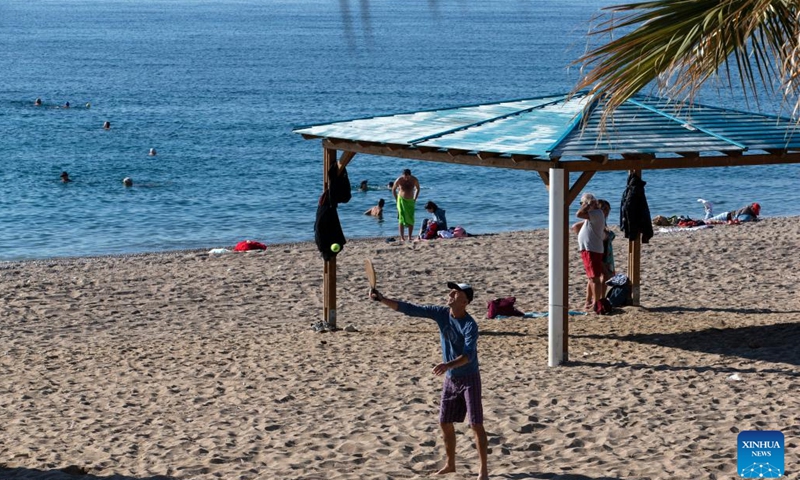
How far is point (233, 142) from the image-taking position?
4506 centimetres

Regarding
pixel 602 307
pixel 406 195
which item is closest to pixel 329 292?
pixel 602 307

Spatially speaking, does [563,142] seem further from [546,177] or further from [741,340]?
[741,340]

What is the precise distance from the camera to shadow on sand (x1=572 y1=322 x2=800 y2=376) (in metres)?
10.8

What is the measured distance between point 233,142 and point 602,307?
33551 mm

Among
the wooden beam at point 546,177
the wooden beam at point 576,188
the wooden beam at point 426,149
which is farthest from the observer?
the wooden beam at point 426,149

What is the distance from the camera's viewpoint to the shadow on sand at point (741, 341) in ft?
35.3

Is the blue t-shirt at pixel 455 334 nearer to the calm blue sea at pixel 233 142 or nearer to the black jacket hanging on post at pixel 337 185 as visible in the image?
the calm blue sea at pixel 233 142

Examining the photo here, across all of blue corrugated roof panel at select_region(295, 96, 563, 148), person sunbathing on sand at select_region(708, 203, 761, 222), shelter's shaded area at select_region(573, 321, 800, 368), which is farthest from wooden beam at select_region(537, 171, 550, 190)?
person sunbathing on sand at select_region(708, 203, 761, 222)

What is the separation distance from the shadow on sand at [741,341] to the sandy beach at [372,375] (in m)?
0.03

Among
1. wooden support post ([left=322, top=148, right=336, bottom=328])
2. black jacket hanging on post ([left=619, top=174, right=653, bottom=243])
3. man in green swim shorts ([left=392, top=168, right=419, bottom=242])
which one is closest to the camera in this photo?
wooden support post ([left=322, top=148, right=336, bottom=328])

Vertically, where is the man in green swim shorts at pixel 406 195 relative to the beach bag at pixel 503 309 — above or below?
above

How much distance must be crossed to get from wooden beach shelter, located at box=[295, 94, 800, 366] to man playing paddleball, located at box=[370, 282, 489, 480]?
316cm

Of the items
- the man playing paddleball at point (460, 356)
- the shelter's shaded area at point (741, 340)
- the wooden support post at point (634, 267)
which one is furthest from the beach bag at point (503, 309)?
the man playing paddleball at point (460, 356)

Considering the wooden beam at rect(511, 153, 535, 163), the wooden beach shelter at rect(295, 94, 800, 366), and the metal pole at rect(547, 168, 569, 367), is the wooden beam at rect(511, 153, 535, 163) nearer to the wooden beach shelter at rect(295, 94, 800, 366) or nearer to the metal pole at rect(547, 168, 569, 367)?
the wooden beach shelter at rect(295, 94, 800, 366)
